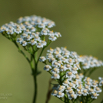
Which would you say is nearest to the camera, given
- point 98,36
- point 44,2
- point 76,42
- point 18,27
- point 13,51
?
point 18,27

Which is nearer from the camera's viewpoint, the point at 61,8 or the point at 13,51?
the point at 13,51

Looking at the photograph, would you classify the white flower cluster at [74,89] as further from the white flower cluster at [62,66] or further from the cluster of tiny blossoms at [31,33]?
the cluster of tiny blossoms at [31,33]

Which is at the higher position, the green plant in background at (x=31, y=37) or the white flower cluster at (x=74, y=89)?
the green plant in background at (x=31, y=37)

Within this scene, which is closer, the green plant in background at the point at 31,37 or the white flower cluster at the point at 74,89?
the white flower cluster at the point at 74,89

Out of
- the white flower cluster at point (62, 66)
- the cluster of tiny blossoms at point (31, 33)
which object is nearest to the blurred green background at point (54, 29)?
the cluster of tiny blossoms at point (31, 33)

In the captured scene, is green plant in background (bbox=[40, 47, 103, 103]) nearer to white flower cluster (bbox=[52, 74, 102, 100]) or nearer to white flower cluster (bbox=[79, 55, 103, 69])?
white flower cluster (bbox=[52, 74, 102, 100])

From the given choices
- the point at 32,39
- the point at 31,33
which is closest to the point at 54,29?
the point at 31,33

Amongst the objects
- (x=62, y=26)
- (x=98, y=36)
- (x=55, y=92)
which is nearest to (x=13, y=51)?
(x=62, y=26)

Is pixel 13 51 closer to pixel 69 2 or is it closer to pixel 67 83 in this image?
pixel 69 2
